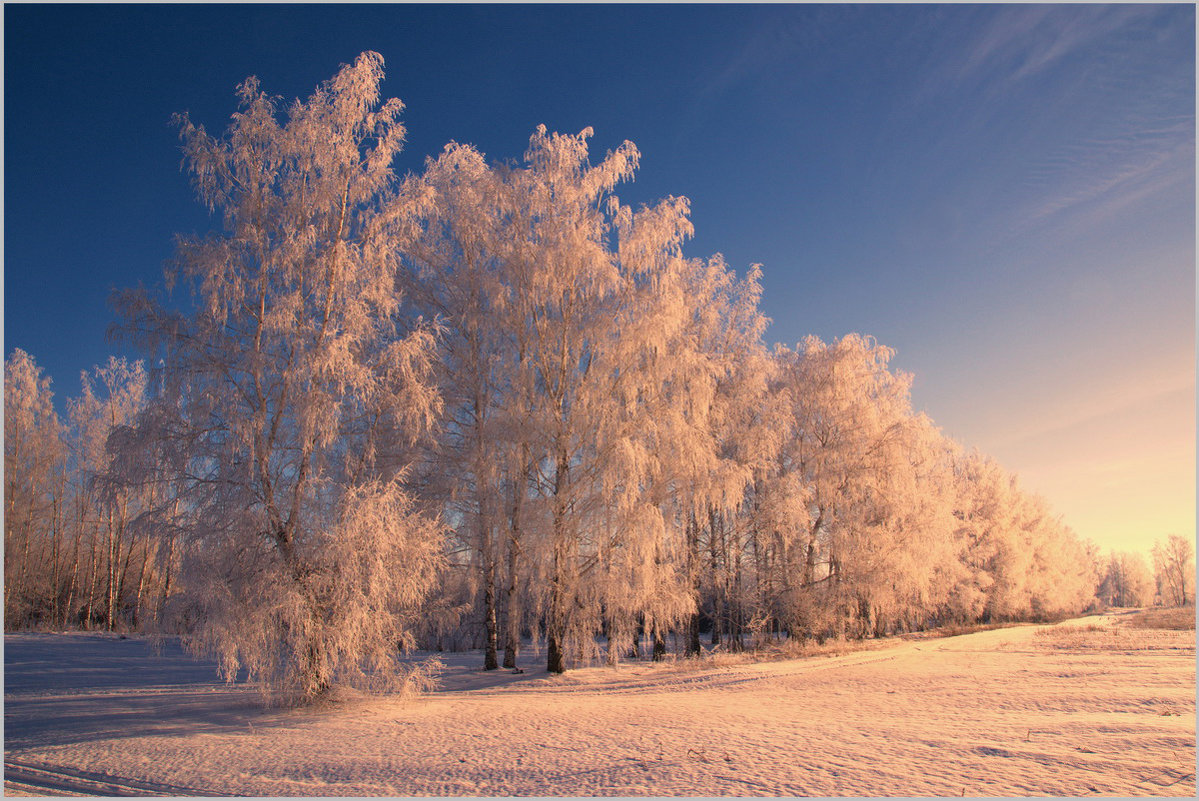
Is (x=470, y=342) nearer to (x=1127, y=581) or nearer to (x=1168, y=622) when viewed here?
(x=1168, y=622)

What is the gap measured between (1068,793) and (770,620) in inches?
687

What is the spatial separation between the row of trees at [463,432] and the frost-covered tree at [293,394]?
51 millimetres

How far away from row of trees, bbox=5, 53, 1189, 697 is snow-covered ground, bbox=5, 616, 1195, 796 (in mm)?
1682

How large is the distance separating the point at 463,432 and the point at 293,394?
20.7 feet

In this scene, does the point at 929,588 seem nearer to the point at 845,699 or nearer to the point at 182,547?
the point at 845,699

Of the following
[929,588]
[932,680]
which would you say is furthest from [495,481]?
[929,588]

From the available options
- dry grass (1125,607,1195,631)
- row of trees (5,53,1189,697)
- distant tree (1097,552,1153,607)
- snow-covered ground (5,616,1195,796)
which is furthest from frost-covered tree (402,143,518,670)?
distant tree (1097,552,1153,607)

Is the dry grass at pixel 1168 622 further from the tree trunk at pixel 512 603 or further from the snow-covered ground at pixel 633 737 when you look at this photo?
the tree trunk at pixel 512 603

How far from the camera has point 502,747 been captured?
7.88 metres

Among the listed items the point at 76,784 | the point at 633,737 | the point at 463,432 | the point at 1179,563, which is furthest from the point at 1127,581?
the point at 76,784

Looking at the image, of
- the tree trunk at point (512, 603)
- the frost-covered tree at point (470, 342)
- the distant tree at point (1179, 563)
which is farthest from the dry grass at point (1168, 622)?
the distant tree at point (1179, 563)

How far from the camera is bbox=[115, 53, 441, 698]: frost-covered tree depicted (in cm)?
994

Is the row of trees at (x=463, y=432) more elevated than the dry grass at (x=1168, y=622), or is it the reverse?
the row of trees at (x=463, y=432)

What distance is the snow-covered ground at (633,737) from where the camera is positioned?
642 centimetres
